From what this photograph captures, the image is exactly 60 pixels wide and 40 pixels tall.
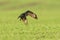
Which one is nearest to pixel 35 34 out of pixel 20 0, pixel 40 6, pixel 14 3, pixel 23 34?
pixel 23 34

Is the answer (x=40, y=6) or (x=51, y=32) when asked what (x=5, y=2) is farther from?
(x=51, y=32)

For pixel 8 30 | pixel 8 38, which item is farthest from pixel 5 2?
pixel 8 38

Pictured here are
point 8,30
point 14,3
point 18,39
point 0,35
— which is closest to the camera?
point 18,39

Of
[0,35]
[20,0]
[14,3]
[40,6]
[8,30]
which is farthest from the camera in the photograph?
[20,0]

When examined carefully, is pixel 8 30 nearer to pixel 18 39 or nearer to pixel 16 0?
pixel 18 39

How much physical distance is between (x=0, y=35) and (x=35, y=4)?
19.1m

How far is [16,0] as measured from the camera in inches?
1464

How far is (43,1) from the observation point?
1384 inches

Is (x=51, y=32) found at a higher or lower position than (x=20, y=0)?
lower

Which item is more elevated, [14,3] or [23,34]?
[14,3]

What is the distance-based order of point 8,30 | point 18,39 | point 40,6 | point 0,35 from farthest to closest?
point 40,6
point 8,30
point 0,35
point 18,39

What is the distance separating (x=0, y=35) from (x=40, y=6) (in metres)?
18.1

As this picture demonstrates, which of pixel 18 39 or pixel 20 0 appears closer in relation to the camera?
pixel 18 39

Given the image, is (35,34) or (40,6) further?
(40,6)
